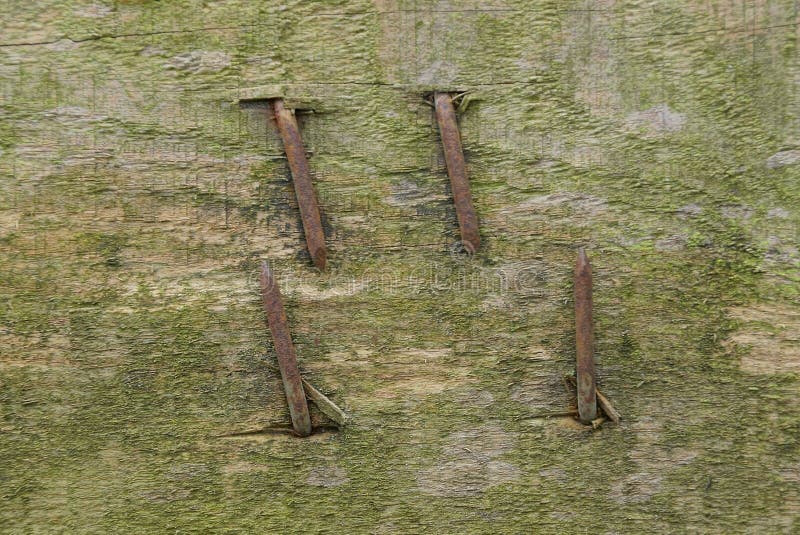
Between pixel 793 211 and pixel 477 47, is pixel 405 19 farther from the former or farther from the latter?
pixel 793 211

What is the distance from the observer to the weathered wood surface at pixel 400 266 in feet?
6.91

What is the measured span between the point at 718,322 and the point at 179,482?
201 centimetres

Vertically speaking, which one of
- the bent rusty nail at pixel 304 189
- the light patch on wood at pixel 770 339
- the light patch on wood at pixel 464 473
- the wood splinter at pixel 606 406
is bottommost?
the light patch on wood at pixel 464 473

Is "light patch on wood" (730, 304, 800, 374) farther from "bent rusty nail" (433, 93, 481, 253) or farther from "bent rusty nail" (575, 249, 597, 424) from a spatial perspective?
"bent rusty nail" (433, 93, 481, 253)

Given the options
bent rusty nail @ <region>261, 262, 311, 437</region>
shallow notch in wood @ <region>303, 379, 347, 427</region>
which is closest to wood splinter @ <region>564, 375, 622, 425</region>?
shallow notch in wood @ <region>303, 379, 347, 427</region>

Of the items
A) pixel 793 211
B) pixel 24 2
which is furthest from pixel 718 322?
pixel 24 2

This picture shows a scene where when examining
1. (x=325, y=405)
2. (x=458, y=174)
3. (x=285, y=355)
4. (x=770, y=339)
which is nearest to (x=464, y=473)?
(x=325, y=405)

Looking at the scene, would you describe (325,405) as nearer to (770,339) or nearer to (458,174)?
(458,174)

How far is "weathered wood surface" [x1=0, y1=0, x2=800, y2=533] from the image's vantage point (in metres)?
2.11

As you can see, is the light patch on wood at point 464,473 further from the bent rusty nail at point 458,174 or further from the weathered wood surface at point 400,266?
the bent rusty nail at point 458,174

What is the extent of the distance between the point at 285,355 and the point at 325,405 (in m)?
0.23

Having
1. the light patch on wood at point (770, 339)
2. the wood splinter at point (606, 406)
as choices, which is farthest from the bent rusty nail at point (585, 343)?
the light patch on wood at point (770, 339)

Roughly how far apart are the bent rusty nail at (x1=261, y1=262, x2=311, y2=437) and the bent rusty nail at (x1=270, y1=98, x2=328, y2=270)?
189mm

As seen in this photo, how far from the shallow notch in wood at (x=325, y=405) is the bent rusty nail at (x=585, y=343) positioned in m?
0.85
